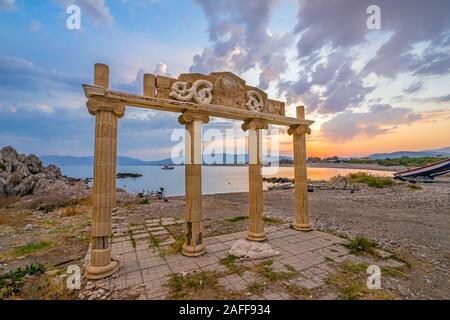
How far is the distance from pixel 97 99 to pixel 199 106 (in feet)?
8.42

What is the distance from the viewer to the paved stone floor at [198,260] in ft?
13.9

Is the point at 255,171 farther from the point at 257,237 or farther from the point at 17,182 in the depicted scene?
the point at 17,182

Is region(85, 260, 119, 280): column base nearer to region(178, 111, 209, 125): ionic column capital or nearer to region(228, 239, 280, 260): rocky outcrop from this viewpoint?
region(228, 239, 280, 260): rocky outcrop

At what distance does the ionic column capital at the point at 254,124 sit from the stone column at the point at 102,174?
410 cm

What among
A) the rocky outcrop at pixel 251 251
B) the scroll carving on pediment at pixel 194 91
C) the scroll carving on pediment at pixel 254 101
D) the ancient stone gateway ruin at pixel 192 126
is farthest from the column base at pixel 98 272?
the scroll carving on pediment at pixel 254 101

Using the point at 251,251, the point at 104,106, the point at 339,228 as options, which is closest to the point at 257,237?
the point at 251,251

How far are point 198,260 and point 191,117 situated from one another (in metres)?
4.07

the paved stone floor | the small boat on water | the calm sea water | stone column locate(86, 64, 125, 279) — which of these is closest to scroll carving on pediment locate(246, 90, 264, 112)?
stone column locate(86, 64, 125, 279)

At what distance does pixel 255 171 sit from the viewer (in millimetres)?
7137

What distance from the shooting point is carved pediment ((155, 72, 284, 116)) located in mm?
5762

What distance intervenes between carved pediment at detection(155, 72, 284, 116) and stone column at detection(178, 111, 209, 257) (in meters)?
0.61

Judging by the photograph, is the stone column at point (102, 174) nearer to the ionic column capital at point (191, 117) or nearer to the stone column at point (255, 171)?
the ionic column capital at point (191, 117)

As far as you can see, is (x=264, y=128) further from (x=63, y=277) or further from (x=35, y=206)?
(x=35, y=206)
